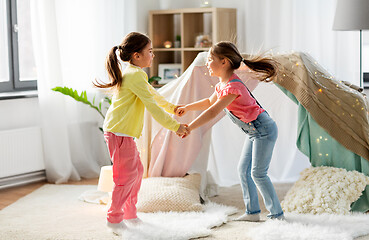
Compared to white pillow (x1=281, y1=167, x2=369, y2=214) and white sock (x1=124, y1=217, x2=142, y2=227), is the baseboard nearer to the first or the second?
white sock (x1=124, y1=217, x2=142, y2=227)

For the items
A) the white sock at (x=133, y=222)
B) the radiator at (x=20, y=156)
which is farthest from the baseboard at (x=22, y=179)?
the white sock at (x=133, y=222)

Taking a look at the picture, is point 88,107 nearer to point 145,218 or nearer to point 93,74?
point 93,74

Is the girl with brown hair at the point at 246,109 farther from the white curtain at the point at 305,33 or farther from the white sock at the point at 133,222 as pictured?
the white curtain at the point at 305,33

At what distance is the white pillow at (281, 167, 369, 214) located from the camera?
9.95 ft

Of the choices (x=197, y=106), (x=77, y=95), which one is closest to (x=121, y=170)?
(x=197, y=106)

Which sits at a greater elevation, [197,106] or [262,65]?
[262,65]

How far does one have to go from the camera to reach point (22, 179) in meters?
4.19

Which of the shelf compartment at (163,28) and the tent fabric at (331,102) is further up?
the shelf compartment at (163,28)

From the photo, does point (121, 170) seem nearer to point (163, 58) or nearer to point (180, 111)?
point (180, 111)

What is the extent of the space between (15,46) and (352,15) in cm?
239

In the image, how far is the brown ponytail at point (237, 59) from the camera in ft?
9.15

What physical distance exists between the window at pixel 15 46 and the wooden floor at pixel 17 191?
737 mm

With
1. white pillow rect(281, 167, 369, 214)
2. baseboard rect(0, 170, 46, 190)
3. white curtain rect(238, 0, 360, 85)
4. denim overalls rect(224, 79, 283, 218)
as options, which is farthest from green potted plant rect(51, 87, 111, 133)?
white pillow rect(281, 167, 369, 214)

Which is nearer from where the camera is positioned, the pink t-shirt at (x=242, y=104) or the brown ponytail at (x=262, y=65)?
the pink t-shirt at (x=242, y=104)
